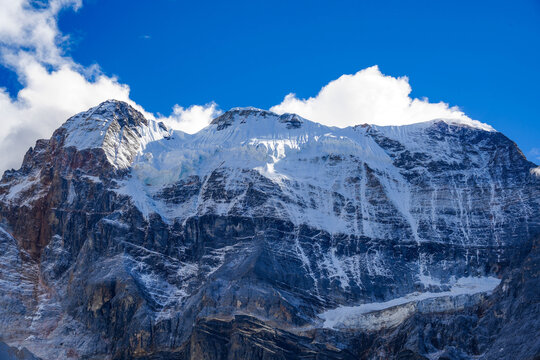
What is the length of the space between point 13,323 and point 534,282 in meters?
107

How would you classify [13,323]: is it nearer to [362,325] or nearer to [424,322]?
[362,325]

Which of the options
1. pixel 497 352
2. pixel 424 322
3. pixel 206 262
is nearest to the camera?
pixel 497 352

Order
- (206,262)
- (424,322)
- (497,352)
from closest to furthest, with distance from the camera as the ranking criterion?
(497,352)
(424,322)
(206,262)

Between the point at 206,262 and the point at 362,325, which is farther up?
the point at 206,262

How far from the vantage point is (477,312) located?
17200 centimetres

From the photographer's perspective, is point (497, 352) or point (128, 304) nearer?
point (497, 352)

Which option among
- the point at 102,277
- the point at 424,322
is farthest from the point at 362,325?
the point at 102,277

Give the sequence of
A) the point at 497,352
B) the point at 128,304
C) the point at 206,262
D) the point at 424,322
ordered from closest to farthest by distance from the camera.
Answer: the point at 497,352, the point at 424,322, the point at 128,304, the point at 206,262

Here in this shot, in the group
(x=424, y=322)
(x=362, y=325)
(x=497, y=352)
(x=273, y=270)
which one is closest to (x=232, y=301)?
(x=273, y=270)

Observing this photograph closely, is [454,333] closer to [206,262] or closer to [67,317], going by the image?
[206,262]

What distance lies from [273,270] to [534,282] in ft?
177

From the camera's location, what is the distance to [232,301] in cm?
17775

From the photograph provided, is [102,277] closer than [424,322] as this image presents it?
No

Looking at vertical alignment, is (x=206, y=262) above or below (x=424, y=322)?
above
